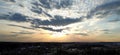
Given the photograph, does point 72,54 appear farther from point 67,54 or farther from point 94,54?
point 94,54

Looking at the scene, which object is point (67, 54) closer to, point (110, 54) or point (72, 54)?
point (72, 54)

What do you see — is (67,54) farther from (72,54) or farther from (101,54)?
(101,54)

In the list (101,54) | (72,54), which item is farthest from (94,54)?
(72,54)

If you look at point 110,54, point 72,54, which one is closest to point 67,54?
point 72,54

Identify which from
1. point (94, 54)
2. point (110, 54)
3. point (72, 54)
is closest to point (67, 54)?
point (72, 54)

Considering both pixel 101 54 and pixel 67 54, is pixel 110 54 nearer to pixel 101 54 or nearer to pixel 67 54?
pixel 101 54

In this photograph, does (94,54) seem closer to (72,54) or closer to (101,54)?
(101,54)
